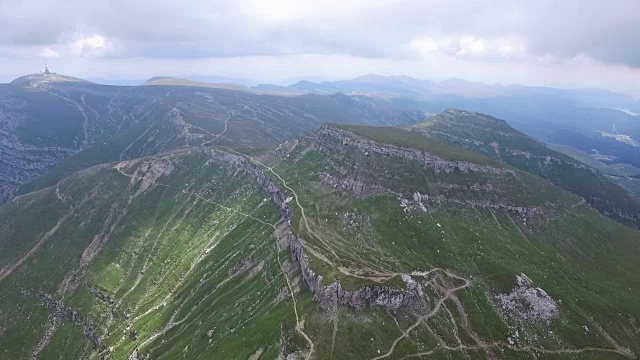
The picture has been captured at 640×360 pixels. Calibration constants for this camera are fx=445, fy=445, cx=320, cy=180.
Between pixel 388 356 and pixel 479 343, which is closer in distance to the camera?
pixel 388 356

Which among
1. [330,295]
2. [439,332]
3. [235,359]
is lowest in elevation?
A: [235,359]

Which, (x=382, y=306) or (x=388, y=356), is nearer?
(x=388, y=356)

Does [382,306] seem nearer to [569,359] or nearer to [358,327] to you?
[358,327]

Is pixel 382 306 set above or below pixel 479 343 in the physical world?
above

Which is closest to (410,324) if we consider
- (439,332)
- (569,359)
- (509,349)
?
(439,332)

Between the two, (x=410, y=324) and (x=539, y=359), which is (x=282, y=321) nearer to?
(x=410, y=324)

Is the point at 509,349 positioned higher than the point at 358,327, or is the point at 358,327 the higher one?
the point at 358,327

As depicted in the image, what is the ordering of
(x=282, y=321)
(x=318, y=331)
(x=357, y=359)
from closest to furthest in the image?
(x=357, y=359)
(x=318, y=331)
(x=282, y=321)

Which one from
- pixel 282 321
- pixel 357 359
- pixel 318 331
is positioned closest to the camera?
pixel 357 359

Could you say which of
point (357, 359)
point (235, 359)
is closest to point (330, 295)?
point (357, 359)
